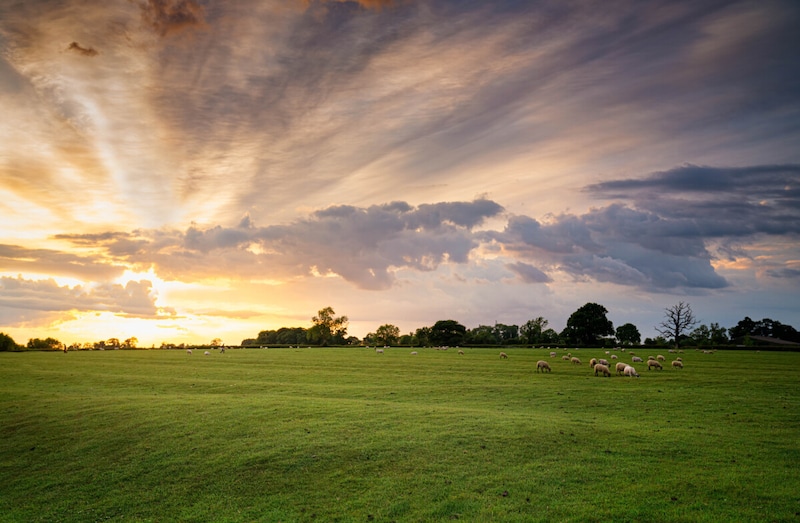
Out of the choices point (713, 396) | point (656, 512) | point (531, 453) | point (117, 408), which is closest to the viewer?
point (656, 512)

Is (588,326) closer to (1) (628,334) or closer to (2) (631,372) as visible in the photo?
(1) (628,334)

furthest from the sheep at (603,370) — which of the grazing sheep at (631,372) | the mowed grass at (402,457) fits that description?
the mowed grass at (402,457)

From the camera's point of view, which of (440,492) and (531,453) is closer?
(440,492)

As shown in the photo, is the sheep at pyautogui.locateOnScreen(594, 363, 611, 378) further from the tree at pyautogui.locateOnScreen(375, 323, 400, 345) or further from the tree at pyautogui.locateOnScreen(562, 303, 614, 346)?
the tree at pyautogui.locateOnScreen(375, 323, 400, 345)

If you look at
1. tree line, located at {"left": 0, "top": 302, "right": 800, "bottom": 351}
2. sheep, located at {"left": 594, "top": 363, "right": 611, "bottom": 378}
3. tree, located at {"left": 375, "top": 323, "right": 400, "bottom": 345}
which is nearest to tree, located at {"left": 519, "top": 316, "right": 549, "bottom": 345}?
tree line, located at {"left": 0, "top": 302, "right": 800, "bottom": 351}

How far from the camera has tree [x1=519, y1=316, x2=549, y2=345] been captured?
459 feet

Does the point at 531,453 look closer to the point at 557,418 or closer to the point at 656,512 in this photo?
the point at 656,512

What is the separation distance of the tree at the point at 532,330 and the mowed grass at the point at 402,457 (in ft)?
363

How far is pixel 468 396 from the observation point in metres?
31.5

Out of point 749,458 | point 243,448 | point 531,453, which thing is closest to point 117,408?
point 243,448

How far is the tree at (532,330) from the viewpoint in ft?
459

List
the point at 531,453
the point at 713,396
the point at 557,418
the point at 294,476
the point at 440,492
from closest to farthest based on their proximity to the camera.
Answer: the point at 440,492
the point at 294,476
the point at 531,453
the point at 557,418
the point at 713,396

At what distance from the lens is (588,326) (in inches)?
5103

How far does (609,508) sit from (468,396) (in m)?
19.0
